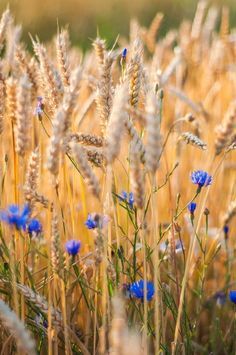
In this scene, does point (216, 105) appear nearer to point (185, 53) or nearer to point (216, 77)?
point (216, 77)

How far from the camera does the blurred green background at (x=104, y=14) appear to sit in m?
6.05

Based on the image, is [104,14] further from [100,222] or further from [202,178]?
[100,222]

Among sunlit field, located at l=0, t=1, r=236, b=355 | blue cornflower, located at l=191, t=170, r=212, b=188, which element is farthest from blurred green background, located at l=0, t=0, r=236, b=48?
blue cornflower, located at l=191, t=170, r=212, b=188

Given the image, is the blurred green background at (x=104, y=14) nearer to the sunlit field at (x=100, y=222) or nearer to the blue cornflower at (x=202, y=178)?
the sunlit field at (x=100, y=222)

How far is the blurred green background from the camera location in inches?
238

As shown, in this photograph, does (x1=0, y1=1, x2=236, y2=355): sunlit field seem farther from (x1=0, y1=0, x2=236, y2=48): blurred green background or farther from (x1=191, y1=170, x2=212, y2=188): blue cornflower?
(x1=0, y1=0, x2=236, y2=48): blurred green background

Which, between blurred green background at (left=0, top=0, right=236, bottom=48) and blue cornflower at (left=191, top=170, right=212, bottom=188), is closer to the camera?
blue cornflower at (left=191, top=170, right=212, bottom=188)

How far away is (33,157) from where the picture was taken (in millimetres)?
1069

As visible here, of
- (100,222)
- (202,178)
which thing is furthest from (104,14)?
(100,222)

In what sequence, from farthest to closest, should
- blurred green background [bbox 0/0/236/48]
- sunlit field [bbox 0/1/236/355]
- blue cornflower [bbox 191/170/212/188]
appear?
blurred green background [bbox 0/0/236/48] < blue cornflower [bbox 191/170/212/188] < sunlit field [bbox 0/1/236/355]

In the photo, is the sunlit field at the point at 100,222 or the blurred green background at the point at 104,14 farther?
the blurred green background at the point at 104,14

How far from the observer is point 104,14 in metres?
7.85

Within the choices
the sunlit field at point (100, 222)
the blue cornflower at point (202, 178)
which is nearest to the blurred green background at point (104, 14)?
the sunlit field at point (100, 222)

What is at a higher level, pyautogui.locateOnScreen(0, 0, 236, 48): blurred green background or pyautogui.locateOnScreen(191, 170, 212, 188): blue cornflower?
pyautogui.locateOnScreen(0, 0, 236, 48): blurred green background
